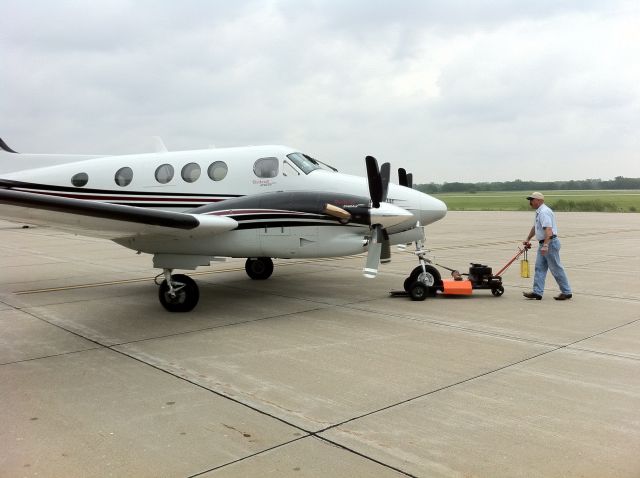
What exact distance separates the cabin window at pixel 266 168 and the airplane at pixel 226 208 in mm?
18

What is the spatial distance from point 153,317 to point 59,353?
6.60ft

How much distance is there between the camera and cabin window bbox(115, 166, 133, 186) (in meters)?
10.3

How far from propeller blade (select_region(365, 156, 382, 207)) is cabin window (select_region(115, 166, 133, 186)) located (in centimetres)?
505

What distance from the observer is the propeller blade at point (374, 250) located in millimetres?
8031

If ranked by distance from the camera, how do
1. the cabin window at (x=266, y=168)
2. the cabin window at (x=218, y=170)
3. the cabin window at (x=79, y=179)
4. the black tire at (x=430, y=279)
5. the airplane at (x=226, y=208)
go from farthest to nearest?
1. the cabin window at (x=79, y=179)
2. the cabin window at (x=218, y=170)
3. the cabin window at (x=266, y=168)
4. the black tire at (x=430, y=279)
5. the airplane at (x=226, y=208)

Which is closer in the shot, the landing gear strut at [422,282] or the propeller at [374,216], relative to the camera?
the propeller at [374,216]

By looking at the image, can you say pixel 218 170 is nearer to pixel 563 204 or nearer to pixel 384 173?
pixel 384 173

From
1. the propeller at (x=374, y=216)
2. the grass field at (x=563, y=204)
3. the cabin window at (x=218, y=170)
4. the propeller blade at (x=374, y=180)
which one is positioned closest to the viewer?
the propeller blade at (x=374, y=180)

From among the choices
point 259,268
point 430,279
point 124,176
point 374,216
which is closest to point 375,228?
point 374,216

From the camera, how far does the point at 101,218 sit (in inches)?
270

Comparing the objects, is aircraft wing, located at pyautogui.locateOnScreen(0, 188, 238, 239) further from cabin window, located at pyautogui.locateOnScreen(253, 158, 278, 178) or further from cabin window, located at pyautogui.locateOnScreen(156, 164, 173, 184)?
cabin window, located at pyautogui.locateOnScreen(156, 164, 173, 184)

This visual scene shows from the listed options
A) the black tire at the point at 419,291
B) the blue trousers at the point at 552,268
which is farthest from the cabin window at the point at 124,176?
the blue trousers at the point at 552,268

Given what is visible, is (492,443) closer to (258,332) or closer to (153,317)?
(258,332)

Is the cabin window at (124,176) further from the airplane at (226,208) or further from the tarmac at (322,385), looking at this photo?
the tarmac at (322,385)
